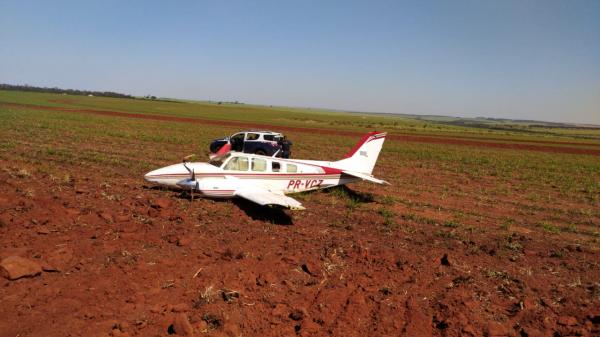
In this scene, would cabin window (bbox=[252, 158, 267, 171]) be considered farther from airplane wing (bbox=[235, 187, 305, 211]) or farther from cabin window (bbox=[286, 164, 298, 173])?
cabin window (bbox=[286, 164, 298, 173])

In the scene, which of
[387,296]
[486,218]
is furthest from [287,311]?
[486,218]

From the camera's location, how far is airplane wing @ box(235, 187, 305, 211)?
10809mm

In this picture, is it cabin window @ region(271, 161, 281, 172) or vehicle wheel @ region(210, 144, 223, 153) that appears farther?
vehicle wheel @ region(210, 144, 223, 153)

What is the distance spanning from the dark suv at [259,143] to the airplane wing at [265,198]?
34.4 feet

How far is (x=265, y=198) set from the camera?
11.6 metres

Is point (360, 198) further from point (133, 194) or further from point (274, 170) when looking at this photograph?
point (133, 194)

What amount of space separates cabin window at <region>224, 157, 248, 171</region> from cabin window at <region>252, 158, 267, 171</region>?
29 centimetres

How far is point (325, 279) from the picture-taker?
765cm

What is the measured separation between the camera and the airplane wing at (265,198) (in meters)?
10.8

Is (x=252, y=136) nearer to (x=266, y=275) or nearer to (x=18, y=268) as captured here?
(x=266, y=275)

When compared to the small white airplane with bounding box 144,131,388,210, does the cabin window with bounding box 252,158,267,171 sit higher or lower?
higher

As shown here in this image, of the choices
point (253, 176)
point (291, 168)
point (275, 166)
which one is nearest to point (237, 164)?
point (253, 176)

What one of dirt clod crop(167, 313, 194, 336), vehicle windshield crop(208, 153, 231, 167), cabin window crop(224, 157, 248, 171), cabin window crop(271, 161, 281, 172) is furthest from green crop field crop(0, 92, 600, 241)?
dirt clod crop(167, 313, 194, 336)

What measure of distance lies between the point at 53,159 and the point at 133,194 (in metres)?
9.29
